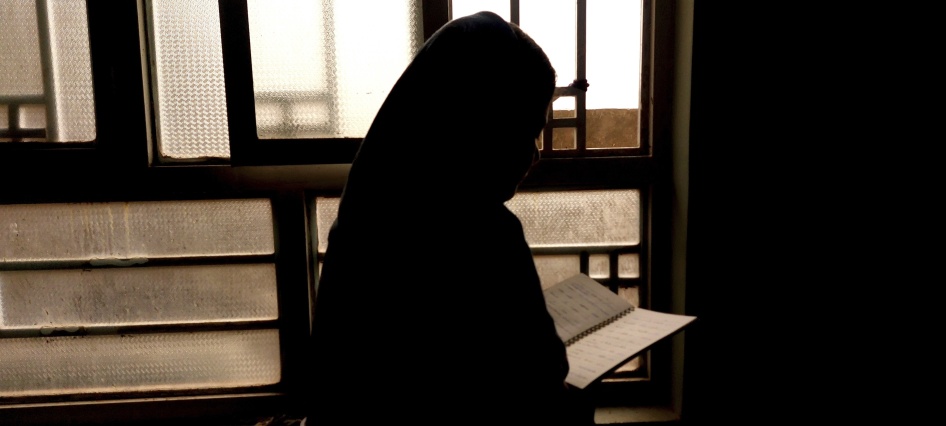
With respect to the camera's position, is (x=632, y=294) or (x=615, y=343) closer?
(x=615, y=343)

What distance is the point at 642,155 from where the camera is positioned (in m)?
1.35

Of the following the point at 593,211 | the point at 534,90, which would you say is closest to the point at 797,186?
the point at 593,211

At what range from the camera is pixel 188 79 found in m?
1.27

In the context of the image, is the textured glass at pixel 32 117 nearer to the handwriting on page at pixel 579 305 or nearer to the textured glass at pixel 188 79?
the textured glass at pixel 188 79

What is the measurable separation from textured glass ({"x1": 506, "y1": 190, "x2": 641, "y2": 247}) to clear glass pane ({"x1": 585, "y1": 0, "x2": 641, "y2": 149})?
0.47 feet

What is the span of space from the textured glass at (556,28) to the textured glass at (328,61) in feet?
0.94

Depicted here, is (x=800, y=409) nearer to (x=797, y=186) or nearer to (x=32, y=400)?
(x=797, y=186)

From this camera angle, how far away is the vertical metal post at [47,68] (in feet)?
4.05

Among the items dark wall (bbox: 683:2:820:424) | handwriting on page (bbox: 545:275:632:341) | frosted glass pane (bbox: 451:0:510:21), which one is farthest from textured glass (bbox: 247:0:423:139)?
dark wall (bbox: 683:2:820:424)

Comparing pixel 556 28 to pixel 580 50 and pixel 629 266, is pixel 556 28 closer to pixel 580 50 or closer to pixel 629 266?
pixel 580 50

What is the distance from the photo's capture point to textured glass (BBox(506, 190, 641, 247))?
135cm

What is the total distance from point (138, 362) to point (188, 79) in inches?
29.5

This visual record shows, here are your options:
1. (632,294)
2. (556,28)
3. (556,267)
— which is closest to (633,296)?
(632,294)

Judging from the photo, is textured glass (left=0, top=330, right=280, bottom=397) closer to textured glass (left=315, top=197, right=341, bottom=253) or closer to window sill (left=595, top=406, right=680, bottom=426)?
textured glass (left=315, top=197, right=341, bottom=253)
